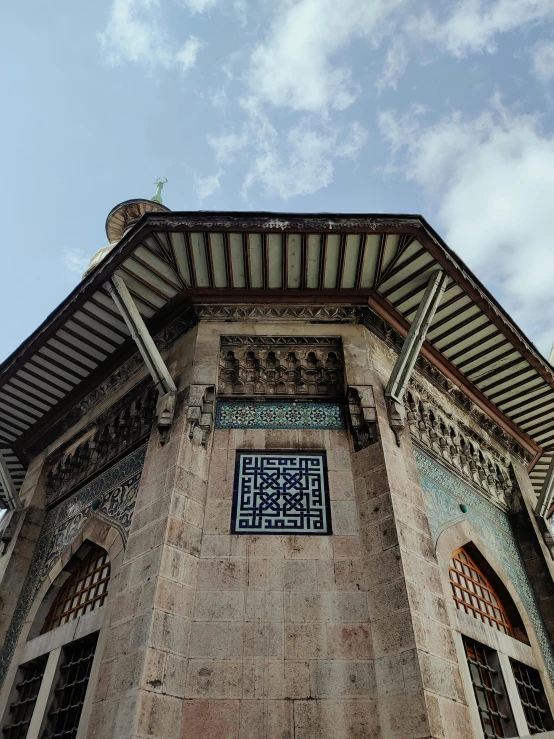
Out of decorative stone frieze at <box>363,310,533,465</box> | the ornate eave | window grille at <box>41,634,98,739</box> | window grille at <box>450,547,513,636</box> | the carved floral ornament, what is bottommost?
window grille at <box>41,634,98,739</box>

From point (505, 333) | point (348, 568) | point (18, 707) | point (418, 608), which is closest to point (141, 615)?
point (348, 568)

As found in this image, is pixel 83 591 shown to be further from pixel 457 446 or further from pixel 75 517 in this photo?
pixel 457 446

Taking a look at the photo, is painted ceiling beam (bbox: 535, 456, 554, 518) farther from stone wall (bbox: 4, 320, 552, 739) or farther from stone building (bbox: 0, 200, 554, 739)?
stone wall (bbox: 4, 320, 552, 739)

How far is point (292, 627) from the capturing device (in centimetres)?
475

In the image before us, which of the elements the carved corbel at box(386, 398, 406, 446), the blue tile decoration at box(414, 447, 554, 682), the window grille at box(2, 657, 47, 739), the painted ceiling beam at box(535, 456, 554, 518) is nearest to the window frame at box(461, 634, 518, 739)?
the blue tile decoration at box(414, 447, 554, 682)

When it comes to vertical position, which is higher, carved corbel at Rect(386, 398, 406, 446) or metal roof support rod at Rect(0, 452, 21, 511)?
metal roof support rod at Rect(0, 452, 21, 511)

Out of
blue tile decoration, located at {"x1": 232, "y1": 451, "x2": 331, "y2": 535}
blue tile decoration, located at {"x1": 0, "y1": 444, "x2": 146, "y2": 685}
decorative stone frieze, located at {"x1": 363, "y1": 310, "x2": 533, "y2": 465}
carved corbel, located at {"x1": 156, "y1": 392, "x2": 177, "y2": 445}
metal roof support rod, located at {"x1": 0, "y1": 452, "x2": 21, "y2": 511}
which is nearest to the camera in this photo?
blue tile decoration, located at {"x1": 232, "y1": 451, "x2": 331, "y2": 535}

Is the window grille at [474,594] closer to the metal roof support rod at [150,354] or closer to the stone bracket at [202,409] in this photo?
the stone bracket at [202,409]

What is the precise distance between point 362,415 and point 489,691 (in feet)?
9.63

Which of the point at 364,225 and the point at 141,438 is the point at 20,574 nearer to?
the point at 141,438

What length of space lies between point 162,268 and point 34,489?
3775 millimetres

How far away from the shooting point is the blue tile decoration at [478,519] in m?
6.54

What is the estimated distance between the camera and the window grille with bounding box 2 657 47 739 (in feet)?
18.9

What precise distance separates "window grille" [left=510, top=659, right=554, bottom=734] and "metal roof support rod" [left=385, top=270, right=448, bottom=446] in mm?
2900
